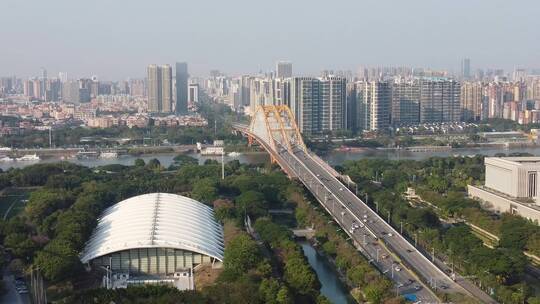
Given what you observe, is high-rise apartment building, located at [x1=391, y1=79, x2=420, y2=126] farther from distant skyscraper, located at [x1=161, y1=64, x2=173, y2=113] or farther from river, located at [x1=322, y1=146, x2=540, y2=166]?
distant skyscraper, located at [x1=161, y1=64, x2=173, y2=113]

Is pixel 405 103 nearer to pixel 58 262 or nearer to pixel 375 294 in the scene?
pixel 375 294

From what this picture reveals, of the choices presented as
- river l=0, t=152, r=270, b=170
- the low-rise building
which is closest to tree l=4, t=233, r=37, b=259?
the low-rise building

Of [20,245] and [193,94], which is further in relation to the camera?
[193,94]

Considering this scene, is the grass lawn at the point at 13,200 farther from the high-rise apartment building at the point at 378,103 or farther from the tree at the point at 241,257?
the high-rise apartment building at the point at 378,103

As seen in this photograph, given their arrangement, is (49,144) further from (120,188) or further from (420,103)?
(420,103)

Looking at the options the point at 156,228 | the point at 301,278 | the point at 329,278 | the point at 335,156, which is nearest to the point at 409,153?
the point at 335,156

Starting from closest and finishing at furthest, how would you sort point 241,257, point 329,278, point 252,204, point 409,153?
point 241,257 → point 329,278 → point 252,204 → point 409,153

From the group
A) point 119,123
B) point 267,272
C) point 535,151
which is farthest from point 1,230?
point 119,123
